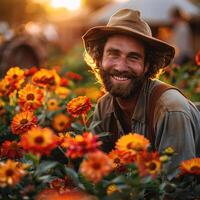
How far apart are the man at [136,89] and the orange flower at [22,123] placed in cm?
51

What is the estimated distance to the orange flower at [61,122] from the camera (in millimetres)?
4283

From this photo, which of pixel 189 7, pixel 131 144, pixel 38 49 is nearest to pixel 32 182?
pixel 131 144

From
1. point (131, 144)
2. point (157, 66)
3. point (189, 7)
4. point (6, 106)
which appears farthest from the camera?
point (189, 7)

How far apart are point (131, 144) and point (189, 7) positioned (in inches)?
692

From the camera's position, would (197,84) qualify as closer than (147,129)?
No

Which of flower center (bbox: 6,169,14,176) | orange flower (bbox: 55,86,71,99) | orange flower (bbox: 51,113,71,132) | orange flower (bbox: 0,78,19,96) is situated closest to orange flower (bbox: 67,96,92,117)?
flower center (bbox: 6,169,14,176)

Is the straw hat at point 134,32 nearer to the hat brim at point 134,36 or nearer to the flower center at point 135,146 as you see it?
the hat brim at point 134,36

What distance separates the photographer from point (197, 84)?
5723mm

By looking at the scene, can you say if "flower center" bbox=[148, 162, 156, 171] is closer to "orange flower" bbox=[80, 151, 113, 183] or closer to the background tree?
"orange flower" bbox=[80, 151, 113, 183]

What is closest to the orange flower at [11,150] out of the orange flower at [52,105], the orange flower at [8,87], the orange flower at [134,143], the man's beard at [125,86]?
the orange flower at [134,143]

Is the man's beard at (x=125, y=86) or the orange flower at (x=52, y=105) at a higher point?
the man's beard at (x=125, y=86)

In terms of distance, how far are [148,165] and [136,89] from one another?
1.22 metres

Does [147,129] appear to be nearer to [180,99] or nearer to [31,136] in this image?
[180,99]

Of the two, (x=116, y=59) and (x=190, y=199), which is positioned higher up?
(x=116, y=59)
